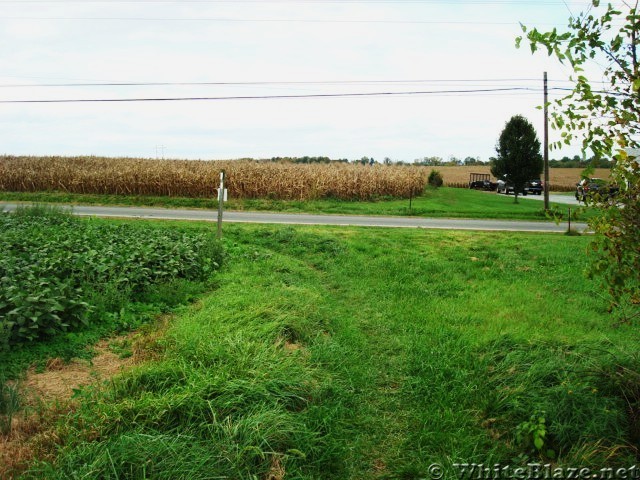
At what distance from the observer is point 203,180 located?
3041cm

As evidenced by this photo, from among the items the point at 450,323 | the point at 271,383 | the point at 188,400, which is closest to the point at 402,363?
the point at 450,323

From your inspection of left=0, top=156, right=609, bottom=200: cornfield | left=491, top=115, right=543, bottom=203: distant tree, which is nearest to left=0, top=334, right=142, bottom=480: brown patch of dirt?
left=0, top=156, right=609, bottom=200: cornfield

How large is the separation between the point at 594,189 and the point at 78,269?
A: 21.7ft

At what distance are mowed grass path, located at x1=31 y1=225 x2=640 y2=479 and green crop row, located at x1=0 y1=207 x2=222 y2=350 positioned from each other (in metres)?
1.05

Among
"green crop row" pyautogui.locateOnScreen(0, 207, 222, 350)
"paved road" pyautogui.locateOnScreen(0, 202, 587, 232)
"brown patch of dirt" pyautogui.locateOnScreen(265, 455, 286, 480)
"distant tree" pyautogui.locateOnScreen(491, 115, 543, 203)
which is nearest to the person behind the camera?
"brown patch of dirt" pyautogui.locateOnScreen(265, 455, 286, 480)

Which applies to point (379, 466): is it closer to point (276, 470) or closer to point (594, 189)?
point (276, 470)

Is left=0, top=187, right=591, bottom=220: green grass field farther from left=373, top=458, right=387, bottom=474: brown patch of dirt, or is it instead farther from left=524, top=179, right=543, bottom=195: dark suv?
left=373, top=458, right=387, bottom=474: brown patch of dirt

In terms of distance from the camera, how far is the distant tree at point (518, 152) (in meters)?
34.1

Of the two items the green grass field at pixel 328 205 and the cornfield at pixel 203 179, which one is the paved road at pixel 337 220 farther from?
the cornfield at pixel 203 179

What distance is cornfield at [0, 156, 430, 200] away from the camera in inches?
1198

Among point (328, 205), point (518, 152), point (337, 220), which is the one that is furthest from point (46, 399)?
point (518, 152)

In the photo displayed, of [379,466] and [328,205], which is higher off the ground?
[328,205]

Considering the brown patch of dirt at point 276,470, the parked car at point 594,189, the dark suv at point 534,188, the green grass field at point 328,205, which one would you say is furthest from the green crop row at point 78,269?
the dark suv at point 534,188

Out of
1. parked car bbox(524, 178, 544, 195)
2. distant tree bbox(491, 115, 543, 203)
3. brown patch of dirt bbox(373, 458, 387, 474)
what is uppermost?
distant tree bbox(491, 115, 543, 203)
